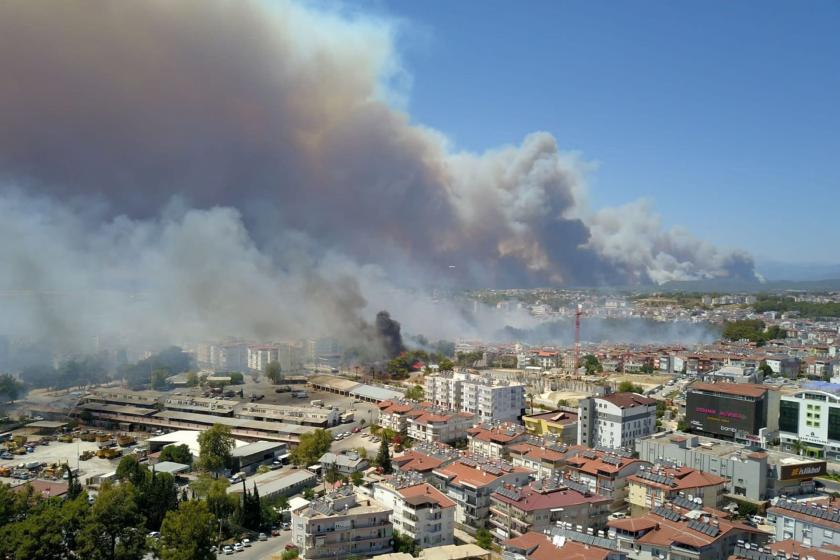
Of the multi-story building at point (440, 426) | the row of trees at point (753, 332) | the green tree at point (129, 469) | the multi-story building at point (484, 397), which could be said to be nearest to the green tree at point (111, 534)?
the green tree at point (129, 469)

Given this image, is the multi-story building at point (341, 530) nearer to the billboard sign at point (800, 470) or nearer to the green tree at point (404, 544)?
the green tree at point (404, 544)

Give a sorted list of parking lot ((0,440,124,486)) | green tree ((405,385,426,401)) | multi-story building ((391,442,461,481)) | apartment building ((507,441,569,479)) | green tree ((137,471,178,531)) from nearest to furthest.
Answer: green tree ((137,471,178,531))
multi-story building ((391,442,461,481))
apartment building ((507,441,569,479))
parking lot ((0,440,124,486))
green tree ((405,385,426,401))

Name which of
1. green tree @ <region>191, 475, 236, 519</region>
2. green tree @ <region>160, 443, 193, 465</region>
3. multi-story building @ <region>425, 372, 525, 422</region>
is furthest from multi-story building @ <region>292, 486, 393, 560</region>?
multi-story building @ <region>425, 372, 525, 422</region>

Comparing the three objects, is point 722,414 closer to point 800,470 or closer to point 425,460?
point 800,470

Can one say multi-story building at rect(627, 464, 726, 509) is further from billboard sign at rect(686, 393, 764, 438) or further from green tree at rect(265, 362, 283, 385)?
green tree at rect(265, 362, 283, 385)

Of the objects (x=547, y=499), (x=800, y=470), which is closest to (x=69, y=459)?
(x=547, y=499)

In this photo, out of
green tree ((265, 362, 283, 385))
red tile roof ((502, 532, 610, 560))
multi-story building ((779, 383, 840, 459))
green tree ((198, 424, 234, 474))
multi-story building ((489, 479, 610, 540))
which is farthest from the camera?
green tree ((265, 362, 283, 385))
